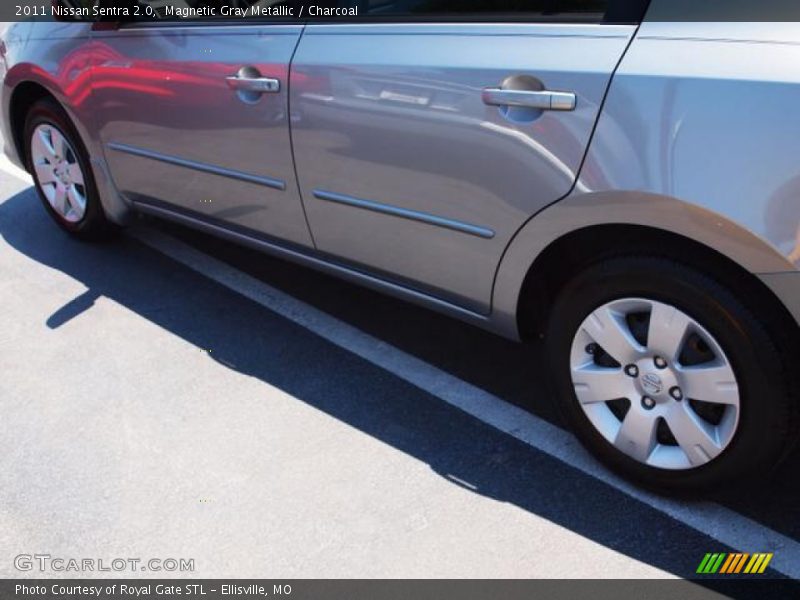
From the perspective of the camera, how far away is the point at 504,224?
8.20ft

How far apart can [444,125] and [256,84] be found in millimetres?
840

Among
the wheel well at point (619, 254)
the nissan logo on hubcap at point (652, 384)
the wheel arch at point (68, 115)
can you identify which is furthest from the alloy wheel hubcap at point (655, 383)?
the wheel arch at point (68, 115)

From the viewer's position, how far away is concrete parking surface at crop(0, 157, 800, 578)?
2391 millimetres

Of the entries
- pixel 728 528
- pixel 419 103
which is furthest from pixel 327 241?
pixel 728 528

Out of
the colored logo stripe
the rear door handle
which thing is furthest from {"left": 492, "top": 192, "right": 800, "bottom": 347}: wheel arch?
the rear door handle

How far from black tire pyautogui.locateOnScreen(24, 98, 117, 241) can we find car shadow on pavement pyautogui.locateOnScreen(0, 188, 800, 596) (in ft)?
0.35

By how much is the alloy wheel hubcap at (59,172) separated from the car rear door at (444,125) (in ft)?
5.73

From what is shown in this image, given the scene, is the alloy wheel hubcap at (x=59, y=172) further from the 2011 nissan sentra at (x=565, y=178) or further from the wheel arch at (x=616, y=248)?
the wheel arch at (x=616, y=248)

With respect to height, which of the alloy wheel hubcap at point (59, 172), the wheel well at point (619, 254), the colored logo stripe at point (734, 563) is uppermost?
the wheel well at point (619, 254)

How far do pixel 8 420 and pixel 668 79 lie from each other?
98.2 inches

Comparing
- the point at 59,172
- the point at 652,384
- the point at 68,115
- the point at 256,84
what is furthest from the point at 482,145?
the point at 59,172

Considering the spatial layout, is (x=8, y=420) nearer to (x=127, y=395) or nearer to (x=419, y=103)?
(x=127, y=395)

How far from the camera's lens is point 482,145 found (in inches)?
96.0

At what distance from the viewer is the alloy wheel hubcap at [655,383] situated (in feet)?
7.40
